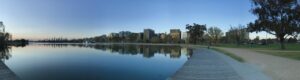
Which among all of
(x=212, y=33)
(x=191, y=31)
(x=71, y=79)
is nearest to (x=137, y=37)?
(x=191, y=31)

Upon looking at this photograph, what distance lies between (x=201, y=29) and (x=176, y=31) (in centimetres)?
4673

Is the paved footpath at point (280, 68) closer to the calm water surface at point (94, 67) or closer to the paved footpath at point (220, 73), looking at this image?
the paved footpath at point (220, 73)

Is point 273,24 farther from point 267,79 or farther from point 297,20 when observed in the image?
point 267,79

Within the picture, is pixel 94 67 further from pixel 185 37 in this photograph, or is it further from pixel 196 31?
pixel 185 37

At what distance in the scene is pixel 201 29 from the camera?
124062mm

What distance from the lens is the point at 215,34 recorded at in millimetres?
113688

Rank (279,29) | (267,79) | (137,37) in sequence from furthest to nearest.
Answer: (137,37) < (279,29) < (267,79)

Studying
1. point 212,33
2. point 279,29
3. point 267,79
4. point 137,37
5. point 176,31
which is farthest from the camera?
point 137,37

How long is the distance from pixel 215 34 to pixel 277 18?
6152 cm

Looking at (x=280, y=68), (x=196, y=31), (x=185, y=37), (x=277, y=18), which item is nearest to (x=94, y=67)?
(x=280, y=68)

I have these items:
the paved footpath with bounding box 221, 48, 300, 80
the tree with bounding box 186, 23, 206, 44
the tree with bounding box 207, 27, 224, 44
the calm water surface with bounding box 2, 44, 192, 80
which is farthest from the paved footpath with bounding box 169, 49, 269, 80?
the tree with bounding box 186, 23, 206, 44

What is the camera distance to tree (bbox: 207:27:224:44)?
113000 millimetres

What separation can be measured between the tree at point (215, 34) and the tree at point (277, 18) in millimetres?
59712

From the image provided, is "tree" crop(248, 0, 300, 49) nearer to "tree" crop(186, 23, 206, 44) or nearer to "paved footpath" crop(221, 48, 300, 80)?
"paved footpath" crop(221, 48, 300, 80)
